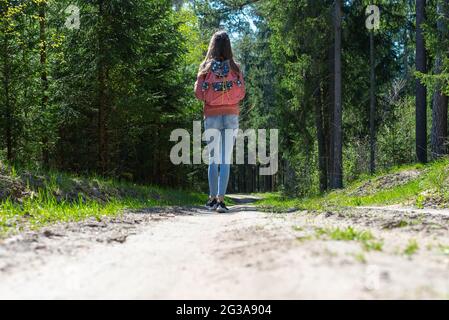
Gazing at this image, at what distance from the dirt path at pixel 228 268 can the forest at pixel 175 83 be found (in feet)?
22.7

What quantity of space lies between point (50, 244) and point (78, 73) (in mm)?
11711

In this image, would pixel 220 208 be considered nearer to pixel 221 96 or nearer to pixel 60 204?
pixel 221 96

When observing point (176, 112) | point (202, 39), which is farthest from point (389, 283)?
point (202, 39)

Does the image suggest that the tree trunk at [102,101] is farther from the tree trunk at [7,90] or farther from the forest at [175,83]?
the tree trunk at [7,90]

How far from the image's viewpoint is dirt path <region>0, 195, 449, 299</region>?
175 centimetres

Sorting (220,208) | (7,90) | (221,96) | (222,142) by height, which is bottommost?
(220,208)

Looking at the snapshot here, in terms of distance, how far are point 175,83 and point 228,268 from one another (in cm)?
1741

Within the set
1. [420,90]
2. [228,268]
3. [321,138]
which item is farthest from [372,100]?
[228,268]

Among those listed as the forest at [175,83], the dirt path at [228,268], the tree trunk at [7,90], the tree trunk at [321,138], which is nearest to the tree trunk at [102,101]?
the forest at [175,83]

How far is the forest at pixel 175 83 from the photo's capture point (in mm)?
11820

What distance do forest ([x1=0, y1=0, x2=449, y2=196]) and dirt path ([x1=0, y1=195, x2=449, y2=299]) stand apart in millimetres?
6928

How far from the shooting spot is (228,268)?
7.16 ft

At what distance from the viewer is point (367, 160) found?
2203 centimetres

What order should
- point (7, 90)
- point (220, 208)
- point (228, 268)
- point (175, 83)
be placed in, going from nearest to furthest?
1. point (228, 268)
2. point (220, 208)
3. point (7, 90)
4. point (175, 83)
